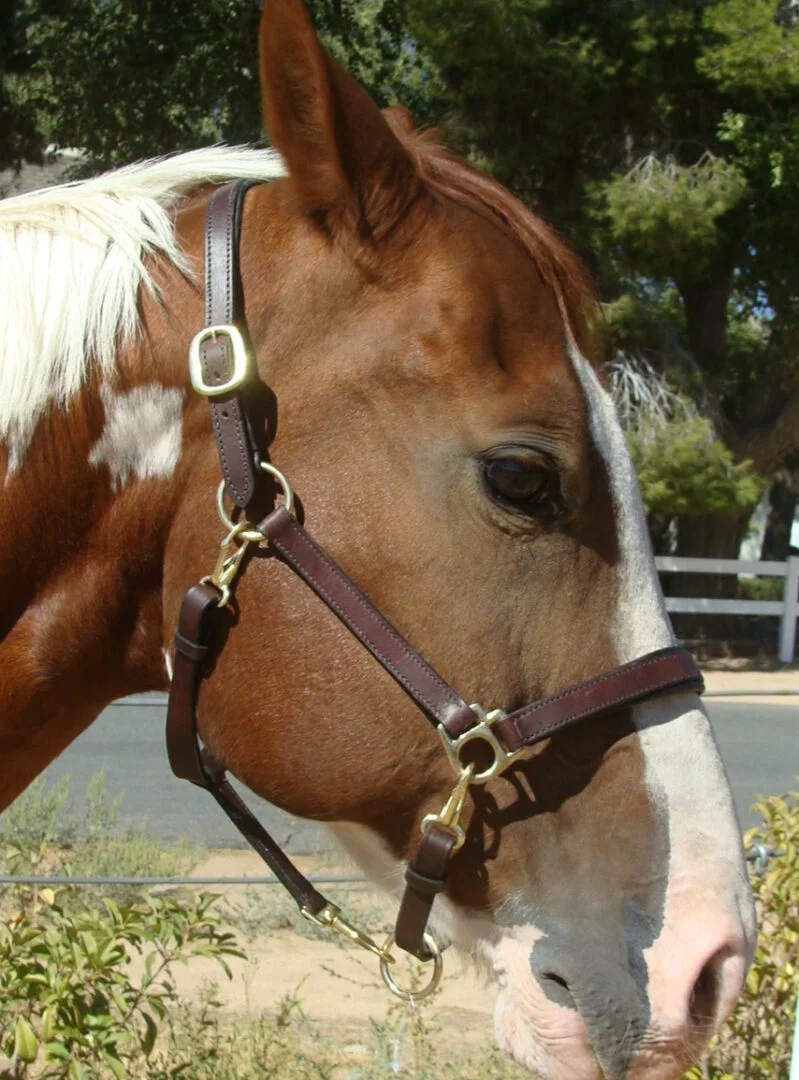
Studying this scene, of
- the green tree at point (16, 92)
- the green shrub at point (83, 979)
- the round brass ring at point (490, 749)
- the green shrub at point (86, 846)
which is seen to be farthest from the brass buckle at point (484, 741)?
the green tree at point (16, 92)

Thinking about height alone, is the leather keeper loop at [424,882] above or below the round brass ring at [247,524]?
below

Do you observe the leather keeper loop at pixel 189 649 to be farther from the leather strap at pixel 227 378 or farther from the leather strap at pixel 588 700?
the leather strap at pixel 588 700

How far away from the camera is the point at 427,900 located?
5.66ft

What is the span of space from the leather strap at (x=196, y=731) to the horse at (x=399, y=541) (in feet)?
0.09

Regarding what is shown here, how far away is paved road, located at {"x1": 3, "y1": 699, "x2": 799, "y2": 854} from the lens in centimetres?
645

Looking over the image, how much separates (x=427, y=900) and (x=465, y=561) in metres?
0.51

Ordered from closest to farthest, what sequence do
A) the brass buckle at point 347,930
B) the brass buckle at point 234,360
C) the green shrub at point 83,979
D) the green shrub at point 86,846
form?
the brass buckle at point 234,360 → the brass buckle at point 347,930 → the green shrub at point 83,979 → the green shrub at point 86,846

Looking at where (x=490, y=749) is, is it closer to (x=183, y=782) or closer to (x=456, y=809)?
(x=456, y=809)

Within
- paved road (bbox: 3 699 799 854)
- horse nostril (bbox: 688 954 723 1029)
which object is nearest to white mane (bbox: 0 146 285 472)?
horse nostril (bbox: 688 954 723 1029)

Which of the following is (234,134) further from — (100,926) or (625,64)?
(100,926)

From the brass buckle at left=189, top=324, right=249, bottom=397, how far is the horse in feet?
0.18

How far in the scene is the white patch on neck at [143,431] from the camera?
6.04ft

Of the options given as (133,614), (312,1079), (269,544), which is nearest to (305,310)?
(269,544)

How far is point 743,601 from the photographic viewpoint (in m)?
16.1
